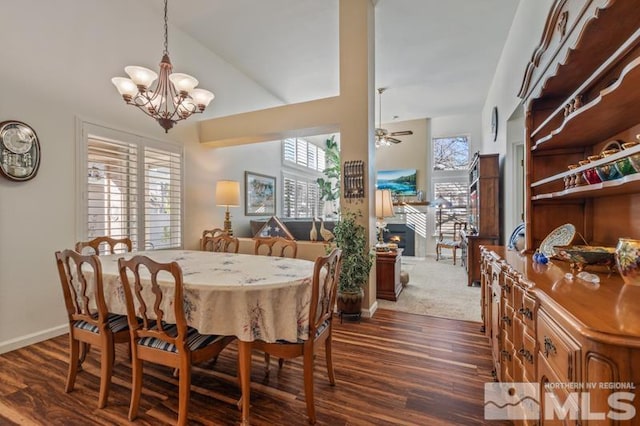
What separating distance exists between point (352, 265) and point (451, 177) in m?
6.01

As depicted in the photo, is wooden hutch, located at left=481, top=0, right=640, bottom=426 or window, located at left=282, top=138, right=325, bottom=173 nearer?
wooden hutch, located at left=481, top=0, right=640, bottom=426

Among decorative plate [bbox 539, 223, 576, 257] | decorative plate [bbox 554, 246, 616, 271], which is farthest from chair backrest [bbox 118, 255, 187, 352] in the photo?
decorative plate [bbox 539, 223, 576, 257]

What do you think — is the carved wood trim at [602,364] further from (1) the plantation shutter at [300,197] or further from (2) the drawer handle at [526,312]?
(1) the plantation shutter at [300,197]

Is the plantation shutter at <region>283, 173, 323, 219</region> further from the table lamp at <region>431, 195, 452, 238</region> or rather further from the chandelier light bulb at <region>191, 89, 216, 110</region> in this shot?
the chandelier light bulb at <region>191, 89, 216, 110</region>

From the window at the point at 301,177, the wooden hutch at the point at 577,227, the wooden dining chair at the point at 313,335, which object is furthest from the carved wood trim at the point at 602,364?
the window at the point at 301,177

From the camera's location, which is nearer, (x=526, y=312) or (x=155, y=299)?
(x=526, y=312)

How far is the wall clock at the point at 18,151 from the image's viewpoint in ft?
7.87

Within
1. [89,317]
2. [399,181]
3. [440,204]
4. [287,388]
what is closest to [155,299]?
[89,317]

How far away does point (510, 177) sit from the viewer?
4.02 meters

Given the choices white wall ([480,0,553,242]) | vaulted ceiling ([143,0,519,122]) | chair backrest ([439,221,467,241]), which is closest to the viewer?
white wall ([480,0,553,242])

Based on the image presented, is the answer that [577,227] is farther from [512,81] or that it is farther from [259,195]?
[259,195]

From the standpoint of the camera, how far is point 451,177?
7902mm

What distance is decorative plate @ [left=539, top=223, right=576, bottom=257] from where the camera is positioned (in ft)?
5.32

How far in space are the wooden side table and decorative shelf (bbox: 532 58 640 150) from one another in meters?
2.35
